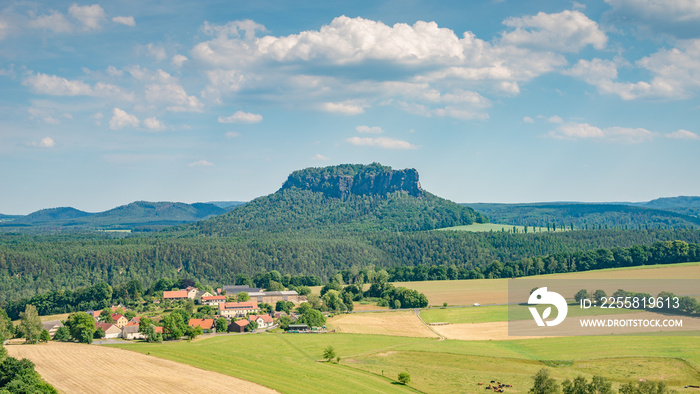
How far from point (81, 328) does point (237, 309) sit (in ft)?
124

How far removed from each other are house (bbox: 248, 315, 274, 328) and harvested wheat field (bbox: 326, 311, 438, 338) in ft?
40.7

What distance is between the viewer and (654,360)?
3238 inches

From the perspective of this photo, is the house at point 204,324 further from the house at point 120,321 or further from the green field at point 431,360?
the house at point 120,321

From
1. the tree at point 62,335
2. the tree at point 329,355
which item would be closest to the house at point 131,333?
the tree at point 62,335

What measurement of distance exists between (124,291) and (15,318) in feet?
83.6

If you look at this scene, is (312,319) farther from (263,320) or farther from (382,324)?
(382,324)

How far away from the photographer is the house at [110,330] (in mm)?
111438

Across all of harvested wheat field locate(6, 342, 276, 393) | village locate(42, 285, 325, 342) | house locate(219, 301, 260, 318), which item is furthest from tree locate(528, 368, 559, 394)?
house locate(219, 301, 260, 318)

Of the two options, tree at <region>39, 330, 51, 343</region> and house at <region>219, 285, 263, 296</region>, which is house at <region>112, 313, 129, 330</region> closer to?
tree at <region>39, 330, 51, 343</region>

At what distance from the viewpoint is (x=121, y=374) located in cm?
7300

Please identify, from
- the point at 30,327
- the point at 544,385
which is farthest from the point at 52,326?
the point at 544,385

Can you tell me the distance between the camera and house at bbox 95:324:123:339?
111438 millimetres

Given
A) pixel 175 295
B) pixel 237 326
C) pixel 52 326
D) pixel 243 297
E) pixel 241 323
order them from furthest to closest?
pixel 175 295
pixel 243 297
pixel 241 323
pixel 237 326
pixel 52 326

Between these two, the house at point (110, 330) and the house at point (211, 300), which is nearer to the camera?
the house at point (110, 330)
